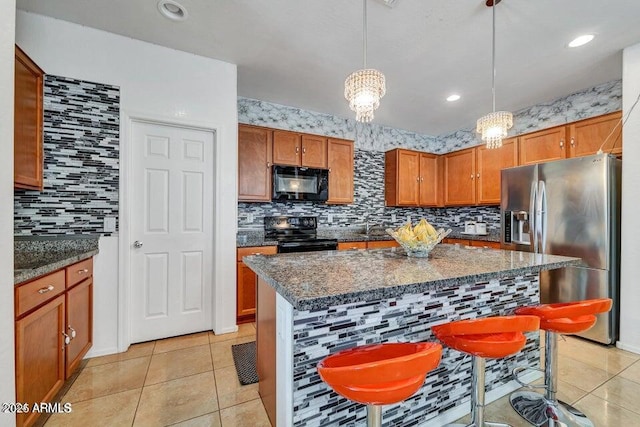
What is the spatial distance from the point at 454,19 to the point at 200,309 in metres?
3.33

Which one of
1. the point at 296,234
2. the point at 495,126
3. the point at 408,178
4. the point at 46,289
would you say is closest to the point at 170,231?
the point at 46,289

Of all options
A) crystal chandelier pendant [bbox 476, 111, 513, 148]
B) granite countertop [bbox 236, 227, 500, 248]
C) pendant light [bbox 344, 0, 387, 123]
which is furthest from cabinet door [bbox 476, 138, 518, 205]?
pendant light [bbox 344, 0, 387, 123]

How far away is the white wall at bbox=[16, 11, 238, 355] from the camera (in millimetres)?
2146

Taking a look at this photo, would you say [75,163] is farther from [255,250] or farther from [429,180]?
[429,180]

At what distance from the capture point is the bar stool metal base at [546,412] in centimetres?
153

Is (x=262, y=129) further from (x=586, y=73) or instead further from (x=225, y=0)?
(x=586, y=73)

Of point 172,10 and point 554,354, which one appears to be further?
point 172,10

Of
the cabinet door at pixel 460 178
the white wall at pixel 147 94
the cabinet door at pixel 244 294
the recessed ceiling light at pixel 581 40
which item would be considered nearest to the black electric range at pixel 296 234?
the cabinet door at pixel 244 294

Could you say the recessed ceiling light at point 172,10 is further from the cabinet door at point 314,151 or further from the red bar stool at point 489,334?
the red bar stool at point 489,334

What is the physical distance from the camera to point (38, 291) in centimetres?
146

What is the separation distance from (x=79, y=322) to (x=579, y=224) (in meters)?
4.27

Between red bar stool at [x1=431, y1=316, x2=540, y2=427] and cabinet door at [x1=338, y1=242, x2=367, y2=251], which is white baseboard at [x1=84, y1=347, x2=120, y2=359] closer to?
cabinet door at [x1=338, y1=242, x2=367, y2=251]

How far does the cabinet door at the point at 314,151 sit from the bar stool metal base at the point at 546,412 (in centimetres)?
296

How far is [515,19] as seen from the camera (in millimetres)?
2043
